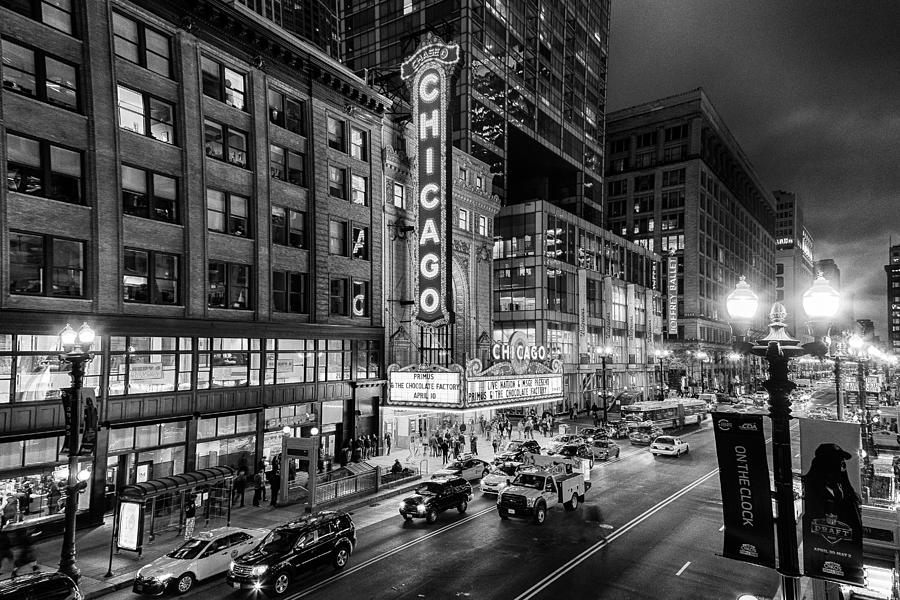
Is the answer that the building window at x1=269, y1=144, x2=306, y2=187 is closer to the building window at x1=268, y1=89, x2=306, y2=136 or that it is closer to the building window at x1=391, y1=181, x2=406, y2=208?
the building window at x1=268, y1=89, x2=306, y2=136

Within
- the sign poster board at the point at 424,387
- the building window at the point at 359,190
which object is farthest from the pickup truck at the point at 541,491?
the building window at the point at 359,190

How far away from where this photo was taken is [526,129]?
248 feet

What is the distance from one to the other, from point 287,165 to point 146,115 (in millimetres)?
8740

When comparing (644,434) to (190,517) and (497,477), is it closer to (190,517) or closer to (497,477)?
(497,477)

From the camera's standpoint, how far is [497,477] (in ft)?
101

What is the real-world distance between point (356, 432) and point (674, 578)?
2452cm

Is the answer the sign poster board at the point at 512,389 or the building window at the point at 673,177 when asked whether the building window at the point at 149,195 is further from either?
the building window at the point at 673,177

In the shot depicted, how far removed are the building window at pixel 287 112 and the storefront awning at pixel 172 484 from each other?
20.5m

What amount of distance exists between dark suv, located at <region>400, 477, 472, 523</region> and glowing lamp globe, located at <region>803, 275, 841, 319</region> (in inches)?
670

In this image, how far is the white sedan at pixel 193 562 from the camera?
679 inches

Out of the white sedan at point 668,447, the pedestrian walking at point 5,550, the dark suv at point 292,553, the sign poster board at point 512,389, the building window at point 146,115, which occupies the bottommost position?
the white sedan at point 668,447

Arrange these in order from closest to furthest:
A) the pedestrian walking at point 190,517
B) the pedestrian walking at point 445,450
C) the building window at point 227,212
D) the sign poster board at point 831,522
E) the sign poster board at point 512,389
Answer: the sign poster board at point 831,522 < the pedestrian walking at point 190,517 < the building window at point 227,212 < the sign poster board at point 512,389 < the pedestrian walking at point 445,450

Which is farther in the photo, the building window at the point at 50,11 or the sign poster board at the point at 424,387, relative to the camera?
the sign poster board at the point at 424,387

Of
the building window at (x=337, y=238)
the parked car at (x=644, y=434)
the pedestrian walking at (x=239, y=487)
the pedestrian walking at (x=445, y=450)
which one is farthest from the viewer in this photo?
the parked car at (x=644, y=434)
